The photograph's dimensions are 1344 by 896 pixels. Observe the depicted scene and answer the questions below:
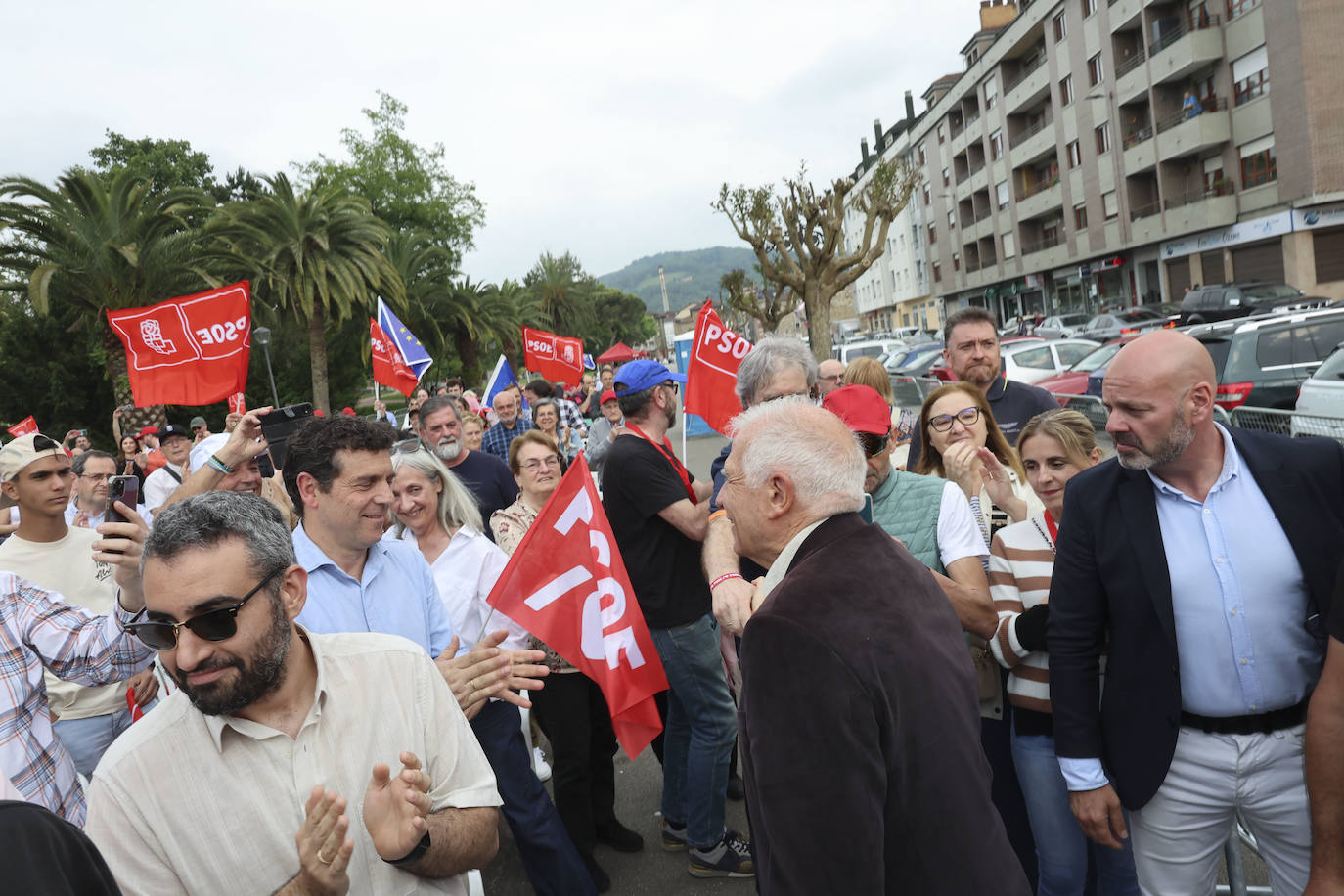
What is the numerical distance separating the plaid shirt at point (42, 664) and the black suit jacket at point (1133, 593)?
9.57 feet

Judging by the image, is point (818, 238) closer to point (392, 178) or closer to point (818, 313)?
point (818, 313)

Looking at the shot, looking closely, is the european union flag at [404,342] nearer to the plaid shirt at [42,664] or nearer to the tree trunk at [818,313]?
the plaid shirt at [42,664]

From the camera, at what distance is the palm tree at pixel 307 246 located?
2356cm

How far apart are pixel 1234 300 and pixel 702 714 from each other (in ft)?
85.8

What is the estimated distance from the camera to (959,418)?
397 centimetres

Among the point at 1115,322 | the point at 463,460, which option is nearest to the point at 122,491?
the point at 463,460

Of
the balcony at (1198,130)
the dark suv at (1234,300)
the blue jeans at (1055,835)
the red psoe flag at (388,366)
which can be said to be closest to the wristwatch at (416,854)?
the blue jeans at (1055,835)

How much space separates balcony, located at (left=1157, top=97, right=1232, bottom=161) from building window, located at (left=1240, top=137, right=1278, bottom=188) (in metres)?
1.10

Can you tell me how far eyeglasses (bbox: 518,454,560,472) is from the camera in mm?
5062

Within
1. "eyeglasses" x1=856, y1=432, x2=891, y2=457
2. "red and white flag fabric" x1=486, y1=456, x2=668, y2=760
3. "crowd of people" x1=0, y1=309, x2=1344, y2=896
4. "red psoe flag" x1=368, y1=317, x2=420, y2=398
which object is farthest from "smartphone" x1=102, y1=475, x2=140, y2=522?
"red psoe flag" x1=368, y1=317, x2=420, y2=398

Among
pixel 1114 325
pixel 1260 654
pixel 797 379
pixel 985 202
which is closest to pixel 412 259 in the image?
pixel 1114 325

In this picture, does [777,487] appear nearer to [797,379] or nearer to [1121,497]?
[1121,497]

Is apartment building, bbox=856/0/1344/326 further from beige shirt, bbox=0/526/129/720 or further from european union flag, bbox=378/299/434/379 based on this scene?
beige shirt, bbox=0/526/129/720

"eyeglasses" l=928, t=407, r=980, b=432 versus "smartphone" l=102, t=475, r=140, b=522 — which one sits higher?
"smartphone" l=102, t=475, r=140, b=522
